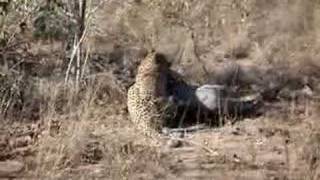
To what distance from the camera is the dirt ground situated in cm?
589

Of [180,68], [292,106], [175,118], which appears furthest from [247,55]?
[175,118]

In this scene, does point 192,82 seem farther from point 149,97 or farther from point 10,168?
point 10,168

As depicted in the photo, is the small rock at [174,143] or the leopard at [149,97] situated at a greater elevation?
the leopard at [149,97]

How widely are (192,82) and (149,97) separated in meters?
1.31

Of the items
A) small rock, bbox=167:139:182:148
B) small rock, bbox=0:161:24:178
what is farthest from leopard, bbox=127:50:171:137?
small rock, bbox=0:161:24:178

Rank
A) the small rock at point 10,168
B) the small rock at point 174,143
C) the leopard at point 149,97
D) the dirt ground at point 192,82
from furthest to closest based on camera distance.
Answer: the leopard at point 149,97, the small rock at point 174,143, the dirt ground at point 192,82, the small rock at point 10,168

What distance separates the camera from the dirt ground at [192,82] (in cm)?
589

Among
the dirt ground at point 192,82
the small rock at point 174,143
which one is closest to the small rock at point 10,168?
the dirt ground at point 192,82

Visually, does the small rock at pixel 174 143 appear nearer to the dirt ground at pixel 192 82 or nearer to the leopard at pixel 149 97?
the dirt ground at pixel 192 82

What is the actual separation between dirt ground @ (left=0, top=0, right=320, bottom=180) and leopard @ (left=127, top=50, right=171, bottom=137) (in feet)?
0.38

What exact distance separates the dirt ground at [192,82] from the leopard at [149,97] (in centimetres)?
11

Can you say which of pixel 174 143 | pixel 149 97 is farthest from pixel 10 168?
pixel 149 97

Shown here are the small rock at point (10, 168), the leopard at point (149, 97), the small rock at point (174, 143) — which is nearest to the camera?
the small rock at point (10, 168)

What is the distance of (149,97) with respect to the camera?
22.4ft
